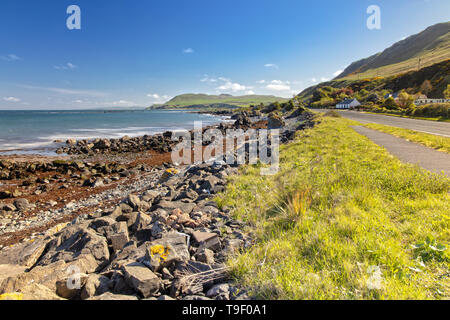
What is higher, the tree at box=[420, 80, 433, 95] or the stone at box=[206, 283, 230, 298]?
the tree at box=[420, 80, 433, 95]

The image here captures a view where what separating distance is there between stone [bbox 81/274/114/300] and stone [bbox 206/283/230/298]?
1.33 m

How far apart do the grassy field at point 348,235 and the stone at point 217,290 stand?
9.1 inches

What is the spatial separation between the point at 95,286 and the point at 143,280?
745mm

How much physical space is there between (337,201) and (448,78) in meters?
79.8

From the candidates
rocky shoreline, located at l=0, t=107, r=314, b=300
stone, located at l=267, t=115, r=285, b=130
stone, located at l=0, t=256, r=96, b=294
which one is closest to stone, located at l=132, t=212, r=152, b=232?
rocky shoreline, located at l=0, t=107, r=314, b=300

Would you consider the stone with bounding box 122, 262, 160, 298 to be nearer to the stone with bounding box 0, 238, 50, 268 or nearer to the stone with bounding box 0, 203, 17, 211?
the stone with bounding box 0, 238, 50, 268

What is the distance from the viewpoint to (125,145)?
24.3 meters

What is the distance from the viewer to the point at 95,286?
8.72 feet

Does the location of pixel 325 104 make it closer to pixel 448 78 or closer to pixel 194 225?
pixel 448 78

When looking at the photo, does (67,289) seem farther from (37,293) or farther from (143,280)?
(143,280)

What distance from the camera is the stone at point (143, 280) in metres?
2.45

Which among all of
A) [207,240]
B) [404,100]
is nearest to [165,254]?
[207,240]

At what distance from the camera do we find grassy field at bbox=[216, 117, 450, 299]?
7.33 ft
